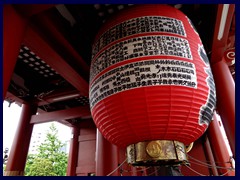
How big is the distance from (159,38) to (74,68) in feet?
4.77

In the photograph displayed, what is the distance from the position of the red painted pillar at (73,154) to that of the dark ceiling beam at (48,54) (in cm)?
347

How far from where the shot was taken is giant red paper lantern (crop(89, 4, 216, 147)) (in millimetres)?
956

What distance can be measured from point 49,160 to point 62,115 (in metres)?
9.94

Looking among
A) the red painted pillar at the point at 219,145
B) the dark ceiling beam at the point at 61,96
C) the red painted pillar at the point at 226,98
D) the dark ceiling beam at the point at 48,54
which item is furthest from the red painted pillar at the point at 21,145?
the red painted pillar at the point at 219,145

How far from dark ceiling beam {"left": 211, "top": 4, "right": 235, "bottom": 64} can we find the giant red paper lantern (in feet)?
1.71

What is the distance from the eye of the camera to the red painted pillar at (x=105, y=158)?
2660mm

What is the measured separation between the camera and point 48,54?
1.81 m

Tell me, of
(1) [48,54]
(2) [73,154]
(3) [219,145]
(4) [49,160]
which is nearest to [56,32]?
(1) [48,54]

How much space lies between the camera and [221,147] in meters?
3.38

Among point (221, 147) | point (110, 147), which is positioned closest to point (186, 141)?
point (110, 147)

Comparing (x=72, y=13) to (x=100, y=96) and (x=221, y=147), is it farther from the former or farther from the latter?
(x=221, y=147)

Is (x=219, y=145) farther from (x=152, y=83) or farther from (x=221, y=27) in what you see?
(x=152, y=83)

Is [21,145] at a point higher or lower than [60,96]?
lower

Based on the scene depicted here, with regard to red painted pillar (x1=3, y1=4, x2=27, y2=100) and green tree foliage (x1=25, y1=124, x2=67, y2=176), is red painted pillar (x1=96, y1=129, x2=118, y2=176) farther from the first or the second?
green tree foliage (x1=25, y1=124, x2=67, y2=176)
